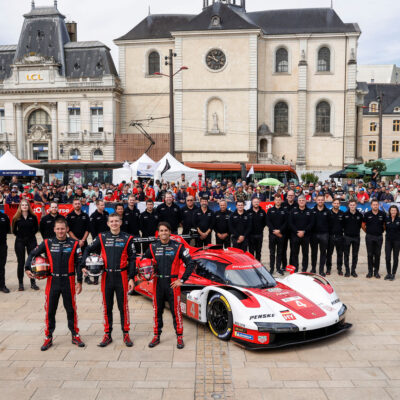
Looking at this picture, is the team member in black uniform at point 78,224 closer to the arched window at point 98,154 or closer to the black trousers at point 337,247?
the black trousers at point 337,247

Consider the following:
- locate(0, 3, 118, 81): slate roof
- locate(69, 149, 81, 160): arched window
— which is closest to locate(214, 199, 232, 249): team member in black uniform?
locate(69, 149, 81, 160): arched window

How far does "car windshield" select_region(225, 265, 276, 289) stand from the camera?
7580mm

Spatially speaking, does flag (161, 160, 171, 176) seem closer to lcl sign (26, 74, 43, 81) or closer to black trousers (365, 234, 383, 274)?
black trousers (365, 234, 383, 274)

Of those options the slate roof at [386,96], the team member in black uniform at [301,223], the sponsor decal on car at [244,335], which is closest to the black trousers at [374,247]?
the team member in black uniform at [301,223]

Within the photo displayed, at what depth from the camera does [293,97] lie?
49969 millimetres

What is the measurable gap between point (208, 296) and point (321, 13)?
167 ft

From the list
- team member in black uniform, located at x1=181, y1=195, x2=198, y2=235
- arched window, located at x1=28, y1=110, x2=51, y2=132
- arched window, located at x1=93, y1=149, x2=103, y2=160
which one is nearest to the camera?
team member in black uniform, located at x1=181, y1=195, x2=198, y2=235

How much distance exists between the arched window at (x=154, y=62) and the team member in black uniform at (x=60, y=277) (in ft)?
A: 151

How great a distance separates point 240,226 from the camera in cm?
1143

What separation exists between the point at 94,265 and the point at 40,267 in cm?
81

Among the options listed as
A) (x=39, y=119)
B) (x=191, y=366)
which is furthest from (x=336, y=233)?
(x=39, y=119)

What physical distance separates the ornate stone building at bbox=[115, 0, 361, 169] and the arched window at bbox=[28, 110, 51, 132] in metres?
8.49

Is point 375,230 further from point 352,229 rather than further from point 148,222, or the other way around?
point 148,222

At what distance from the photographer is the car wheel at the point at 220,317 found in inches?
274
